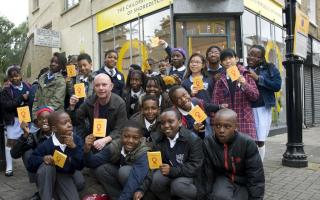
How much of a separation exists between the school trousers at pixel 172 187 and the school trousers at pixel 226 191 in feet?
0.73

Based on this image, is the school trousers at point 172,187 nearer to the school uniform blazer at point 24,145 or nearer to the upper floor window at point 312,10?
the school uniform blazer at point 24,145

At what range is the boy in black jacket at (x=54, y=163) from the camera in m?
4.11

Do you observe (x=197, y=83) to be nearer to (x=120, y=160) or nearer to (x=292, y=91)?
(x=120, y=160)

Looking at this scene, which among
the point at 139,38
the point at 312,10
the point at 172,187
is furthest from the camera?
the point at 312,10

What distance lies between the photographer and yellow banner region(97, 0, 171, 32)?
10.3m

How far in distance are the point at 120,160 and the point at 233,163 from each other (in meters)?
1.41

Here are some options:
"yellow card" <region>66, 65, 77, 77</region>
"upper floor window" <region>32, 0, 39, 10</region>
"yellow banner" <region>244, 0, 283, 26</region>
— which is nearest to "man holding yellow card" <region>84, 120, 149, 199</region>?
"yellow card" <region>66, 65, 77, 77</region>

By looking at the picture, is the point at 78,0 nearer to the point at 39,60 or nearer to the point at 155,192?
the point at 39,60

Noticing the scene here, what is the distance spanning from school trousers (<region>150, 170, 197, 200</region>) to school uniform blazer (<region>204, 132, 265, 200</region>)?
201mm

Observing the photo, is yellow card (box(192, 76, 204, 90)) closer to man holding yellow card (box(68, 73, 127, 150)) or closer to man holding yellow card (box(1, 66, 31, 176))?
man holding yellow card (box(68, 73, 127, 150))

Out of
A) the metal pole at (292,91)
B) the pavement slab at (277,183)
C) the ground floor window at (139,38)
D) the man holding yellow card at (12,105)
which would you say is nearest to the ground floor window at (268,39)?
the ground floor window at (139,38)

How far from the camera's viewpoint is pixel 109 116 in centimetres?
484

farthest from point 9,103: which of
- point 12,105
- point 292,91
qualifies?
point 292,91

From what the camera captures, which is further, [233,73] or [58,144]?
[233,73]
